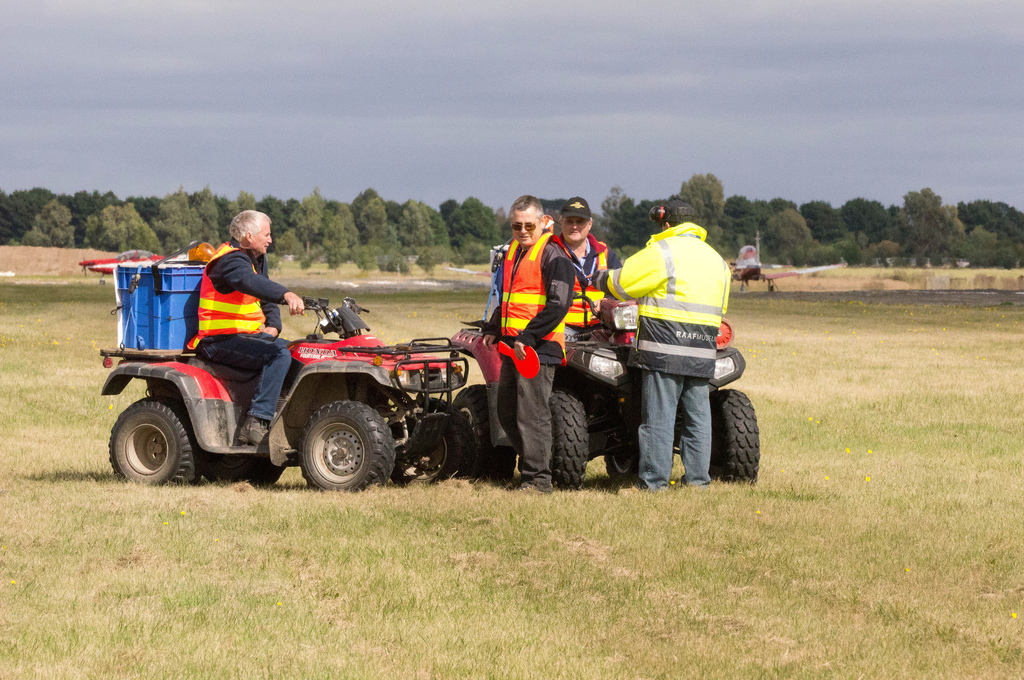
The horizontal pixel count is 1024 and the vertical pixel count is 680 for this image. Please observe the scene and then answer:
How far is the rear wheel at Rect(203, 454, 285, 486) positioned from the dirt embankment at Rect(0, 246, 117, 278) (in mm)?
112048

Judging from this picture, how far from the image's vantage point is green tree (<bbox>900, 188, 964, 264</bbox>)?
159 meters

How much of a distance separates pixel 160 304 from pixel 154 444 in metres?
1.11

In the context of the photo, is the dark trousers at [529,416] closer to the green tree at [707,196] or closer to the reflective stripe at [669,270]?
the reflective stripe at [669,270]

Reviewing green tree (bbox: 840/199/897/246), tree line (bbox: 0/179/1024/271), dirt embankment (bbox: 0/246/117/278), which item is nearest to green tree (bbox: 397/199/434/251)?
tree line (bbox: 0/179/1024/271)

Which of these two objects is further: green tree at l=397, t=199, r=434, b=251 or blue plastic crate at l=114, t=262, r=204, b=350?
green tree at l=397, t=199, r=434, b=251

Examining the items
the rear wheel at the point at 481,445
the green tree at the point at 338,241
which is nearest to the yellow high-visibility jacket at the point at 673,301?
the rear wheel at the point at 481,445

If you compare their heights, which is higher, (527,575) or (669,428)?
(669,428)

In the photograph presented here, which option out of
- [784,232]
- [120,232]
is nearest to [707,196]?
[784,232]

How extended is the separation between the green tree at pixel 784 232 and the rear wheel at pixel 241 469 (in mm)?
160960

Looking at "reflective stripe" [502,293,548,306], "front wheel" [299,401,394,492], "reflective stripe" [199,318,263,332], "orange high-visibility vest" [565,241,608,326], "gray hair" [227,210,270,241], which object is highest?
"gray hair" [227,210,270,241]

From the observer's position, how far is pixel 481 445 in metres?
9.38

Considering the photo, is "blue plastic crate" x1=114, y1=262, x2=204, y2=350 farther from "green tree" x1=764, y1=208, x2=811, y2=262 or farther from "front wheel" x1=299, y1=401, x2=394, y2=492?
"green tree" x1=764, y1=208, x2=811, y2=262

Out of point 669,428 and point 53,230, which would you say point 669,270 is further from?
point 53,230

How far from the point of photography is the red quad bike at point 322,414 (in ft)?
28.3
